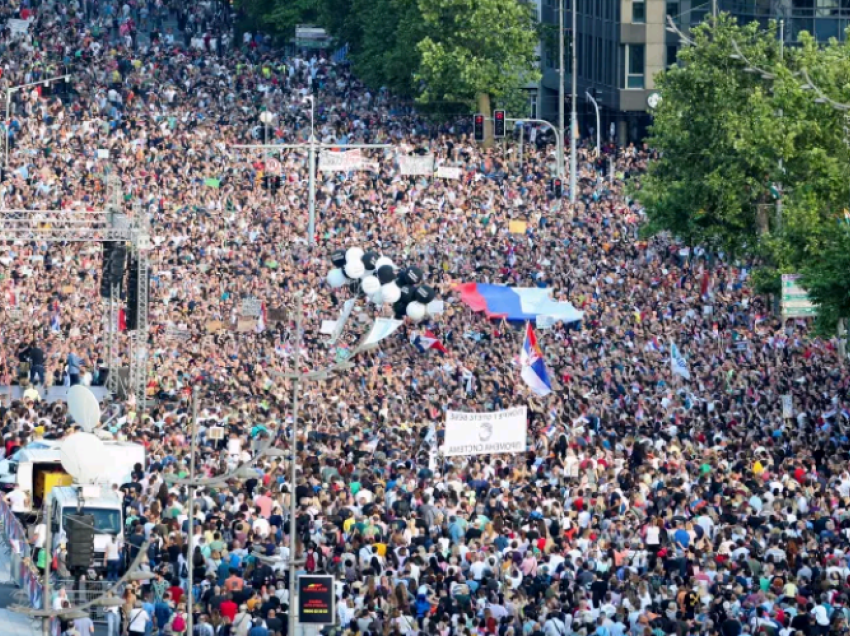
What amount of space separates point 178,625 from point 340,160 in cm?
4347

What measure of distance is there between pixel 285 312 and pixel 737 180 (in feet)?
36.2

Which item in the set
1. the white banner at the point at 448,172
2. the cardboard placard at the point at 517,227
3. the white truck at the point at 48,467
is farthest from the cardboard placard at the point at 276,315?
the white banner at the point at 448,172

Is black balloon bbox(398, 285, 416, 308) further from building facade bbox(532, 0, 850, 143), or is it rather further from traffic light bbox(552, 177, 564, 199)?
building facade bbox(532, 0, 850, 143)

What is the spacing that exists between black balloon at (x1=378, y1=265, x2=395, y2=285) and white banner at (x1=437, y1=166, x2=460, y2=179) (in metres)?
16.2

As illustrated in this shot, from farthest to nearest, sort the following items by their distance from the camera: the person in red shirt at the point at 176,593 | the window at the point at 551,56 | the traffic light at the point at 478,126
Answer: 1. the window at the point at 551,56
2. the traffic light at the point at 478,126
3. the person in red shirt at the point at 176,593

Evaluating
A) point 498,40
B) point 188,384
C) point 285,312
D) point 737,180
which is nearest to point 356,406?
point 188,384

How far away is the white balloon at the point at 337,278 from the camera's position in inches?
2783

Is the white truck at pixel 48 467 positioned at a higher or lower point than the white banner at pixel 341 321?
higher

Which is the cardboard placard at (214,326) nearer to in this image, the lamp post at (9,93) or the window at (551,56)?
the lamp post at (9,93)

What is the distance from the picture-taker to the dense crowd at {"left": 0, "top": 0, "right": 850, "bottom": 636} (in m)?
41.0

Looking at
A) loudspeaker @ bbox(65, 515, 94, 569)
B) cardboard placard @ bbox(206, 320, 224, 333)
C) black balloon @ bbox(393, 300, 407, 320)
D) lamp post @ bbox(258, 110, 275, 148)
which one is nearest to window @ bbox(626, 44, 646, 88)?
lamp post @ bbox(258, 110, 275, 148)

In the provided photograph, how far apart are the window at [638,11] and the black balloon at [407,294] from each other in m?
41.4

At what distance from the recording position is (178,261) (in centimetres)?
7494

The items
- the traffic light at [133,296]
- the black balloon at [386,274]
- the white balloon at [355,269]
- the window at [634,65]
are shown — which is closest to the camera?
the traffic light at [133,296]
